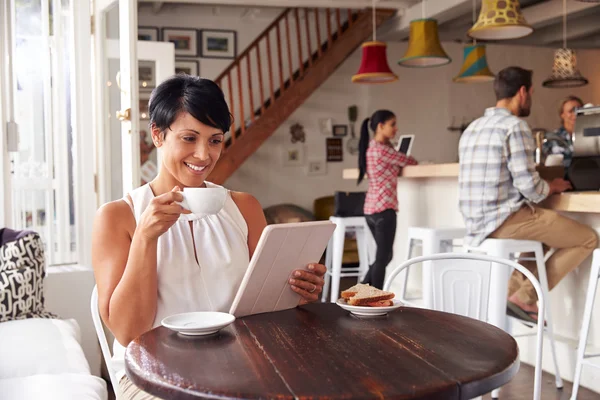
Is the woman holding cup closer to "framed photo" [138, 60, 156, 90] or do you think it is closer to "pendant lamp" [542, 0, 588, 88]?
"framed photo" [138, 60, 156, 90]

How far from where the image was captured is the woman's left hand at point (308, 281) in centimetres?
158

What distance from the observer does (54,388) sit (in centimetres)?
224

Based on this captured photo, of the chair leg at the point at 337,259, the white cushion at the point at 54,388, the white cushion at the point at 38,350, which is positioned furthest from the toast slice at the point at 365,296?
the chair leg at the point at 337,259

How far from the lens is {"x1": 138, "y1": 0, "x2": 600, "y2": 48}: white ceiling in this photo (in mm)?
7547

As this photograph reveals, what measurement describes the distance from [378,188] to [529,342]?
1709 millimetres

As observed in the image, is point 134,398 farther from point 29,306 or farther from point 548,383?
point 548,383

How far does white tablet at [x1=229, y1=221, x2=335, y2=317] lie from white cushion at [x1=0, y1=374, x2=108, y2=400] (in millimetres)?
991

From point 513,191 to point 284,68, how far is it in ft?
19.6

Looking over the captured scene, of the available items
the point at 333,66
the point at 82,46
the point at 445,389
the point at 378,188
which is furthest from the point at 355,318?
the point at 333,66

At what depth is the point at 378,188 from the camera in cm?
494

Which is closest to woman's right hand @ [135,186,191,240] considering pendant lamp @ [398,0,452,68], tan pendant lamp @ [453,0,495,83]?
pendant lamp @ [398,0,452,68]

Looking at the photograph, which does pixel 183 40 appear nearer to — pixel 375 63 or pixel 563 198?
pixel 375 63

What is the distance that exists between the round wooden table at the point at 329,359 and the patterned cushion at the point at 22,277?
6.46ft

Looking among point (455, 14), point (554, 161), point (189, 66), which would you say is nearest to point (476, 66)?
point (455, 14)
